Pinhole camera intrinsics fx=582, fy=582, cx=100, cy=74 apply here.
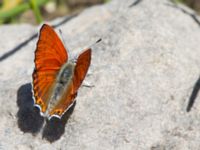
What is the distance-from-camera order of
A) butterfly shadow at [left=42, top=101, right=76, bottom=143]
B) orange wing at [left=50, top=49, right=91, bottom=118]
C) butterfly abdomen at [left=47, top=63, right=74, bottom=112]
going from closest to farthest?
orange wing at [left=50, top=49, right=91, bottom=118]
butterfly abdomen at [left=47, top=63, right=74, bottom=112]
butterfly shadow at [left=42, top=101, right=76, bottom=143]

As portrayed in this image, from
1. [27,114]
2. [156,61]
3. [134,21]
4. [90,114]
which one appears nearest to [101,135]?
[90,114]

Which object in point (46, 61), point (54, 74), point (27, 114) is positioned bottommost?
point (27, 114)

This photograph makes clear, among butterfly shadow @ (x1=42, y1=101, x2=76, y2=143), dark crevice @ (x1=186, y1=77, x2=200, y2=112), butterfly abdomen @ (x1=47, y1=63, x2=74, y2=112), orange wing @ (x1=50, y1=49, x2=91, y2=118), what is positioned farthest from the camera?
dark crevice @ (x1=186, y1=77, x2=200, y2=112)

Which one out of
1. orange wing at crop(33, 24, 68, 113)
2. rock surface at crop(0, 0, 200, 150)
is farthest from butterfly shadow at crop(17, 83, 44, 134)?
orange wing at crop(33, 24, 68, 113)

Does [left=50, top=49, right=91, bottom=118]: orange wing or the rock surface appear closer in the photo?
[left=50, top=49, right=91, bottom=118]: orange wing

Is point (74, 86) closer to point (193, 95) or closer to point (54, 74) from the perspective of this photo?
point (54, 74)

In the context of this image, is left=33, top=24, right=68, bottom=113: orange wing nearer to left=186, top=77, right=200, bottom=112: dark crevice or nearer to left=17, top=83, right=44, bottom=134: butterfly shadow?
left=17, top=83, right=44, bottom=134: butterfly shadow

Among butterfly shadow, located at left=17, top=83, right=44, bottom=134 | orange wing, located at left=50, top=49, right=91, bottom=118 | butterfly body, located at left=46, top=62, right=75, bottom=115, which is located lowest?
butterfly shadow, located at left=17, top=83, right=44, bottom=134

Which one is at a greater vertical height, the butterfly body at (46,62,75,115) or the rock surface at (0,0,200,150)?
the butterfly body at (46,62,75,115)

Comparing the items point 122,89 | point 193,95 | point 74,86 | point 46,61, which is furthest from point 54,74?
point 193,95
